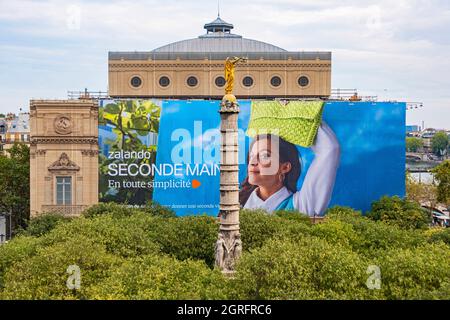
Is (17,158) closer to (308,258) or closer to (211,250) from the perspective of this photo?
(211,250)

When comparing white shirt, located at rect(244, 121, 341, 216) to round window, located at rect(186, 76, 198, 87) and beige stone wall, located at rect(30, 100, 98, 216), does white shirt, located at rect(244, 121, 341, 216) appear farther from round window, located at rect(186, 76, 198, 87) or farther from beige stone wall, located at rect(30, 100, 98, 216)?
beige stone wall, located at rect(30, 100, 98, 216)

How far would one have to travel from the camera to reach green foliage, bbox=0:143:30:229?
283ft

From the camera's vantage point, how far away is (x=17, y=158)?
89.9 metres

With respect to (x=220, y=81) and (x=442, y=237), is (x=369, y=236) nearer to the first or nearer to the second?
(x=442, y=237)

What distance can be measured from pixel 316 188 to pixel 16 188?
3000 cm

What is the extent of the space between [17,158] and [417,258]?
57.0 metres

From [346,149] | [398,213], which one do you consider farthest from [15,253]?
[346,149]

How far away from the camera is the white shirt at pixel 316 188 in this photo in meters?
77.8

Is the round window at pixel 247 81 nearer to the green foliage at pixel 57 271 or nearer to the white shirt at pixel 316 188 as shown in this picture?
the white shirt at pixel 316 188

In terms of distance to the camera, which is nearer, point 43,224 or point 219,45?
point 43,224

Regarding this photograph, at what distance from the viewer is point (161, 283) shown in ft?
134

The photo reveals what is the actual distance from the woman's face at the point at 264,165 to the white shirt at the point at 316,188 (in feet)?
3.52

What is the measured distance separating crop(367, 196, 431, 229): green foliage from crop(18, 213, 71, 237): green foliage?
85.5ft
